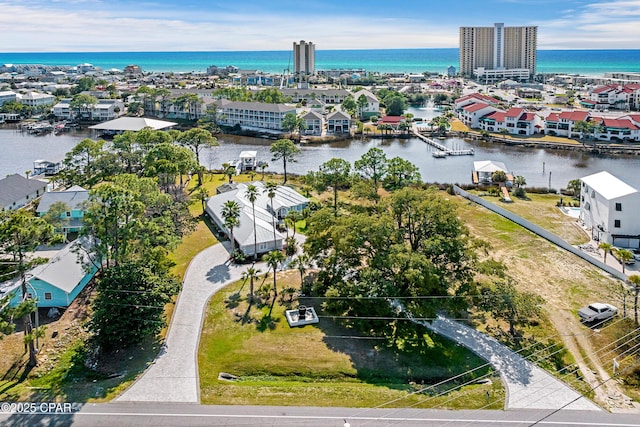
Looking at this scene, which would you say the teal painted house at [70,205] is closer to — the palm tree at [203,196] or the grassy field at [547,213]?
the palm tree at [203,196]

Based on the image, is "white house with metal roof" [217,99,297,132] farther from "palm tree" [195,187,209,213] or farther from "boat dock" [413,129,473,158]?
"palm tree" [195,187,209,213]

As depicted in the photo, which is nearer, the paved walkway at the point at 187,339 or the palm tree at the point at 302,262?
the paved walkway at the point at 187,339

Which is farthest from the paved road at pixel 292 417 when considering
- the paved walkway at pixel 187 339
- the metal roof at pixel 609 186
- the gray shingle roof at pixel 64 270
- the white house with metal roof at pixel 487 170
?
the white house with metal roof at pixel 487 170

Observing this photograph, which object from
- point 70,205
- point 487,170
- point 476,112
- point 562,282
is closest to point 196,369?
point 562,282

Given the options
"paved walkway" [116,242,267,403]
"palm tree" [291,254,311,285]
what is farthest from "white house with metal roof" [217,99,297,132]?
"palm tree" [291,254,311,285]

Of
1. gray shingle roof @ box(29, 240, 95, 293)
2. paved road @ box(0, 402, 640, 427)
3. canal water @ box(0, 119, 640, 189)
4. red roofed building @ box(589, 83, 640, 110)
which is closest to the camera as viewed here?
paved road @ box(0, 402, 640, 427)

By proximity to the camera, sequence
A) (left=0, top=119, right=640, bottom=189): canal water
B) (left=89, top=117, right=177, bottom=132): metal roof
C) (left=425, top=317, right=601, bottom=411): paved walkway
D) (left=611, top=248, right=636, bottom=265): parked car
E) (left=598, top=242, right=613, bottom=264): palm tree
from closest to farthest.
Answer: (left=425, top=317, right=601, bottom=411): paved walkway → (left=598, top=242, right=613, bottom=264): palm tree → (left=611, top=248, right=636, bottom=265): parked car → (left=0, top=119, right=640, bottom=189): canal water → (left=89, top=117, right=177, bottom=132): metal roof
